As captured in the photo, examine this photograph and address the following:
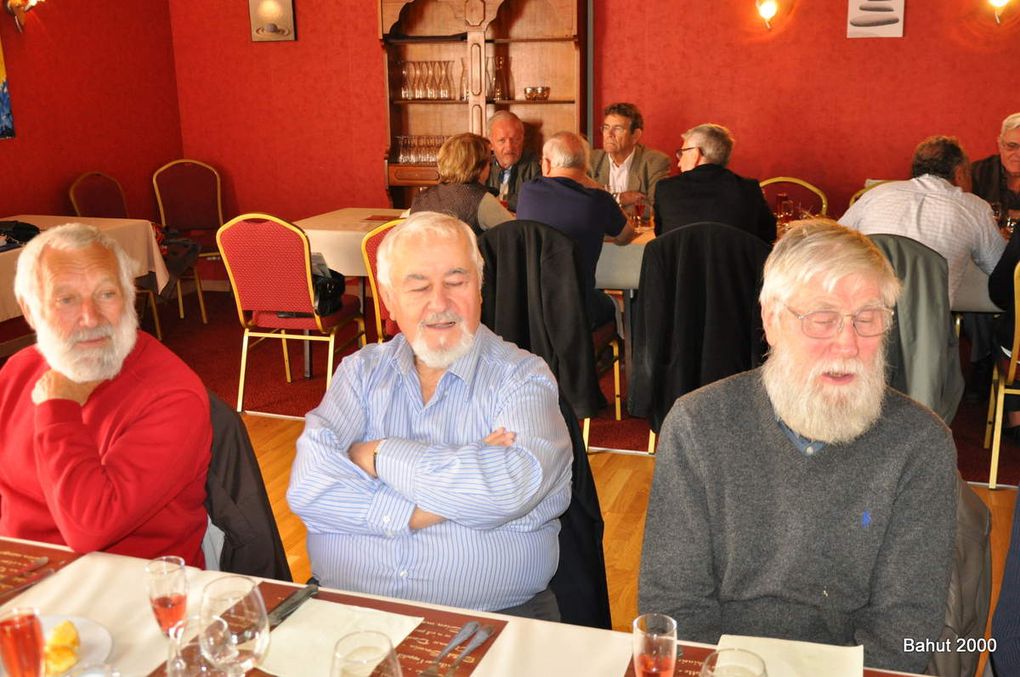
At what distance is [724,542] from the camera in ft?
5.38

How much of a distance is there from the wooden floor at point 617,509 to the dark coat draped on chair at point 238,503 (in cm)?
114

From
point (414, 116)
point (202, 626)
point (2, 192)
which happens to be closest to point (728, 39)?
point (414, 116)

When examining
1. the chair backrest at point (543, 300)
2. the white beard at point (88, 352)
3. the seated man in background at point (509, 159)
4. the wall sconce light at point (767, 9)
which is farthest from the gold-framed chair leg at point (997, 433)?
the wall sconce light at point (767, 9)

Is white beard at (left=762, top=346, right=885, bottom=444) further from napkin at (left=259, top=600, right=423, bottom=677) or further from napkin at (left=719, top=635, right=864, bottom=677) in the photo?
napkin at (left=259, top=600, right=423, bottom=677)

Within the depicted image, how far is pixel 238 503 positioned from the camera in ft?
6.31

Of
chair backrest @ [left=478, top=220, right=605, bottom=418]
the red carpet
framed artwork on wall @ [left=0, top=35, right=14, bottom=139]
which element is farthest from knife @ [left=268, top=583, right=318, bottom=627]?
framed artwork on wall @ [left=0, top=35, right=14, bottom=139]

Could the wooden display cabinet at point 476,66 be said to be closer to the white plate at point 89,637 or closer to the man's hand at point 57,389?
the man's hand at point 57,389

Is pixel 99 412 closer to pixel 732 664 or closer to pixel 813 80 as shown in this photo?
pixel 732 664

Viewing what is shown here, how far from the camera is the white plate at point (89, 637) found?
128 centimetres

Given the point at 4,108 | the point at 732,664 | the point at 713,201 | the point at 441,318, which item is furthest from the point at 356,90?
the point at 732,664

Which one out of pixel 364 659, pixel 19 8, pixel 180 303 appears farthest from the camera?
pixel 180 303

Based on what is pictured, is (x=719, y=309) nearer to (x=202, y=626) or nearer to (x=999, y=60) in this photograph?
(x=202, y=626)

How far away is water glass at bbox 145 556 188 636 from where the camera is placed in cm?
130

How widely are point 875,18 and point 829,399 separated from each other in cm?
501
